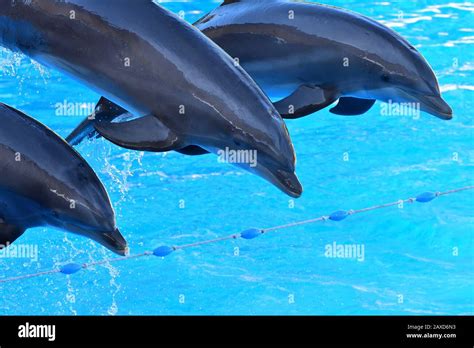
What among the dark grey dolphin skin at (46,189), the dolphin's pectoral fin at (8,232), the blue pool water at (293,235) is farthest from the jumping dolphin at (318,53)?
the blue pool water at (293,235)

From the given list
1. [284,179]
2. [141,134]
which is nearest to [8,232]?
[141,134]

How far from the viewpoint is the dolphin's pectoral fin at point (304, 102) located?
15.6ft

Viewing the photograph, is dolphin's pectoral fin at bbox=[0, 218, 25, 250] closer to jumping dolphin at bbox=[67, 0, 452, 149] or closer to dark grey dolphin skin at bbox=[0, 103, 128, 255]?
dark grey dolphin skin at bbox=[0, 103, 128, 255]

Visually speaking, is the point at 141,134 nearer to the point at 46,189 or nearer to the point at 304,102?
the point at 46,189

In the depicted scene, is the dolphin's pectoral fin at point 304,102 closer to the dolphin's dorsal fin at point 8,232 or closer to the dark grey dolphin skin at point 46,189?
the dark grey dolphin skin at point 46,189

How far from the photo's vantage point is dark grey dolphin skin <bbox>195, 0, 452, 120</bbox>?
4945mm

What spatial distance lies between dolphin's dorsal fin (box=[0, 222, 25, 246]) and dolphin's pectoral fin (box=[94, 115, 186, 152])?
636 millimetres

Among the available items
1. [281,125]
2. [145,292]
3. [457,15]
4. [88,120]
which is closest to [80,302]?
[145,292]

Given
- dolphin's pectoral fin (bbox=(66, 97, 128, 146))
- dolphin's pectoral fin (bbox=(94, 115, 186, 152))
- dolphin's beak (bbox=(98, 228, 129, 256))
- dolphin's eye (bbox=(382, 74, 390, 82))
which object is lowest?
dolphin's beak (bbox=(98, 228, 129, 256))

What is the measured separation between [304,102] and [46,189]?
160 cm

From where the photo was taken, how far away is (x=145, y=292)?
7.26 m

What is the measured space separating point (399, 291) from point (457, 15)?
9.14m

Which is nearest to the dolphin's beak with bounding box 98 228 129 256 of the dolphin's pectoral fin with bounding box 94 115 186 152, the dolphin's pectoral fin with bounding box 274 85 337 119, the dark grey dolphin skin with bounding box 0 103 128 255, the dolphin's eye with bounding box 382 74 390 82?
the dark grey dolphin skin with bounding box 0 103 128 255

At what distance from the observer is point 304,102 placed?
190 inches
